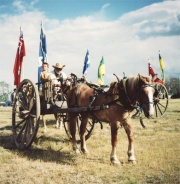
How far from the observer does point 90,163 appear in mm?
6469

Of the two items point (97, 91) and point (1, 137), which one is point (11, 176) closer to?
point (97, 91)

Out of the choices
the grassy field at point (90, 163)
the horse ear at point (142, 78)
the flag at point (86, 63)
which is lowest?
the grassy field at point (90, 163)

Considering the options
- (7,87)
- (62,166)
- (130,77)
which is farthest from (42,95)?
(7,87)

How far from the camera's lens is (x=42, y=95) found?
7.98 meters

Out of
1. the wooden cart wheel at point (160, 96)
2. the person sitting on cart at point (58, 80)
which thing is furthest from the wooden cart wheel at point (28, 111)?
the wooden cart wheel at point (160, 96)

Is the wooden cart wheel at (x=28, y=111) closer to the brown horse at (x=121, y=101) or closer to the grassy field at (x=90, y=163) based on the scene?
the grassy field at (x=90, y=163)

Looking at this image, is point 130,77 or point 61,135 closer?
point 130,77

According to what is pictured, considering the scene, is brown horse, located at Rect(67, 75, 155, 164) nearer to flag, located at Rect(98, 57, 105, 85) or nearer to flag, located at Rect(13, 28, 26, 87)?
flag, located at Rect(13, 28, 26, 87)

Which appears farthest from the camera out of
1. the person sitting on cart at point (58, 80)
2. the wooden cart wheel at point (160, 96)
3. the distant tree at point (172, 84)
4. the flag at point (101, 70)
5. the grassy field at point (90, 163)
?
the distant tree at point (172, 84)

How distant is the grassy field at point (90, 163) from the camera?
5.28m

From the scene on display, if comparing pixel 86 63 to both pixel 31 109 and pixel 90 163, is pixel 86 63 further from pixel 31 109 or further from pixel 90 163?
pixel 90 163

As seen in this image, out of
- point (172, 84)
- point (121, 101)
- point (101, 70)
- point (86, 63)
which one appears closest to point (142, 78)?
point (121, 101)

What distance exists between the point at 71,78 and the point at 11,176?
12.3ft

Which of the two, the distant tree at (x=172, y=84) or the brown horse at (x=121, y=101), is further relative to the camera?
the distant tree at (x=172, y=84)
